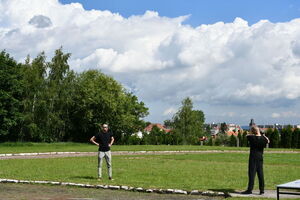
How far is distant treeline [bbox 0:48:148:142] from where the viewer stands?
55562mm

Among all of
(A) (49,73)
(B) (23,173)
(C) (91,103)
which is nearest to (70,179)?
(B) (23,173)

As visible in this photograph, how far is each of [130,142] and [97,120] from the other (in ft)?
20.2

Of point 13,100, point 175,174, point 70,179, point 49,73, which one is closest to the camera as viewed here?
point 70,179

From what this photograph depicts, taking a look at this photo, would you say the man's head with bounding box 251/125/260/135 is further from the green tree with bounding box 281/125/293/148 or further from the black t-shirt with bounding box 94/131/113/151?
the green tree with bounding box 281/125/293/148

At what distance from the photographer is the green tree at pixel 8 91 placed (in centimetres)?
5388

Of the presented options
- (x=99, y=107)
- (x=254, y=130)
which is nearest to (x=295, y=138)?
(x=99, y=107)

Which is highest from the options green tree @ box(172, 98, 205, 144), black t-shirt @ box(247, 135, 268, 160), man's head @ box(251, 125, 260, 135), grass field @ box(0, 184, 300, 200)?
green tree @ box(172, 98, 205, 144)

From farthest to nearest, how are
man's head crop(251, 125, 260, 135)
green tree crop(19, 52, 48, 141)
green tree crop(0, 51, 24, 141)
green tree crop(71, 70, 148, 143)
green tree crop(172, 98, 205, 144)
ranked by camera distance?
green tree crop(172, 98, 205, 144), green tree crop(71, 70, 148, 143), green tree crop(19, 52, 48, 141), green tree crop(0, 51, 24, 141), man's head crop(251, 125, 260, 135)

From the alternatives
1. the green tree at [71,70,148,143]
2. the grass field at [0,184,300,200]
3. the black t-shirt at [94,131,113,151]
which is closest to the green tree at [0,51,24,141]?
the green tree at [71,70,148,143]

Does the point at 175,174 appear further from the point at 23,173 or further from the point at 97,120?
the point at 97,120

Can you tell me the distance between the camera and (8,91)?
55281 mm

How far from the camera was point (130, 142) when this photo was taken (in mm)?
71125

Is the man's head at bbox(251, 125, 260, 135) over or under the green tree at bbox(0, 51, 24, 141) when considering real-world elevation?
under

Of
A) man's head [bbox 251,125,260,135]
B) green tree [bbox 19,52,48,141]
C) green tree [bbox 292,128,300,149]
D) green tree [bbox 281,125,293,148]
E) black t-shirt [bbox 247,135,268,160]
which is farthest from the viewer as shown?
green tree [bbox 281,125,293,148]
